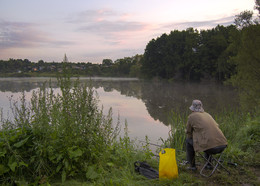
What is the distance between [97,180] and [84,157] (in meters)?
0.45

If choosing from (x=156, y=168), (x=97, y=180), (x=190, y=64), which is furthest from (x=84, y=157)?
(x=190, y=64)

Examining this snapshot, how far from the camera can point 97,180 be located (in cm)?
378

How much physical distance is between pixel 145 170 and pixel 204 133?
1.29 meters

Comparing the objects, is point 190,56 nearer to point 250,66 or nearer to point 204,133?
point 250,66

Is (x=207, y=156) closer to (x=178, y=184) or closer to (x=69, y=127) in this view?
(x=178, y=184)

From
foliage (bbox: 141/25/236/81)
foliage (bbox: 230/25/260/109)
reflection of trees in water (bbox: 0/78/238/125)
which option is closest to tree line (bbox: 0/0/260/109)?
foliage (bbox: 141/25/236/81)

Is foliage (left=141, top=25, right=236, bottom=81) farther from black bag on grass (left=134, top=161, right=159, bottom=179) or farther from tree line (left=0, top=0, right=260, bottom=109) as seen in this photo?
black bag on grass (left=134, top=161, right=159, bottom=179)

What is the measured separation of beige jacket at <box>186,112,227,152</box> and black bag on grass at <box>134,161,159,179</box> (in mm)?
906

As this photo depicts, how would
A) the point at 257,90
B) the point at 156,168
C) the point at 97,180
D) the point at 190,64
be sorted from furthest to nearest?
the point at 190,64 → the point at 257,90 → the point at 156,168 → the point at 97,180

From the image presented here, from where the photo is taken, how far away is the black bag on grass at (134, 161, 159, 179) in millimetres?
4212

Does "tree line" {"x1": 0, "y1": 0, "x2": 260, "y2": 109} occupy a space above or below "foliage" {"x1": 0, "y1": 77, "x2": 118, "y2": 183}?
above

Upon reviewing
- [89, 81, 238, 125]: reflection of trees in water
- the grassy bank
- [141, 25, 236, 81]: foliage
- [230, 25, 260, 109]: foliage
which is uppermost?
[141, 25, 236, 81]: foliage

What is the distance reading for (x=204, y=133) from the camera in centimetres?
431

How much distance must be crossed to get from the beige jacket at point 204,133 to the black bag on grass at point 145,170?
91 centimetres
